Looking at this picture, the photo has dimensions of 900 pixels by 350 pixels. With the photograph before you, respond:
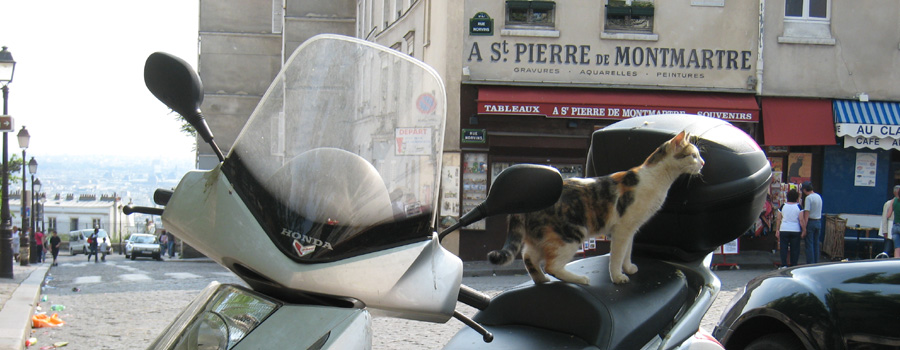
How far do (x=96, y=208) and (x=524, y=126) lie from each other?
10476 centimetres

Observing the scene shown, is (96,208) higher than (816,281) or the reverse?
the reverse

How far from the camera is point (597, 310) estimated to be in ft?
8.93

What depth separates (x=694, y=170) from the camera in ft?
10.5

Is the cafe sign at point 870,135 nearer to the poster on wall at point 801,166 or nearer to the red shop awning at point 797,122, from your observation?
the red shop awning at point 797,122

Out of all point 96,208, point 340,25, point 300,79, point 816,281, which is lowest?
point 96,208

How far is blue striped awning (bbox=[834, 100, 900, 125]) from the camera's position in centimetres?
1778

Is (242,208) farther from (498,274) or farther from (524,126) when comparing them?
(524,126)

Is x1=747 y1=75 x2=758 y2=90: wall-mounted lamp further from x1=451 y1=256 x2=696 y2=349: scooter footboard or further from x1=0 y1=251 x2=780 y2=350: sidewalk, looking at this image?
x1=451 y1=256 x2=696 y2=349: scooter footboard

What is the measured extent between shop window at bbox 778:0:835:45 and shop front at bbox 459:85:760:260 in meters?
1.85

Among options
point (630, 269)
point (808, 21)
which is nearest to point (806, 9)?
point (808, 21)

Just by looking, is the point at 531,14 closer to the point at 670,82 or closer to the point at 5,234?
the point at 670,82

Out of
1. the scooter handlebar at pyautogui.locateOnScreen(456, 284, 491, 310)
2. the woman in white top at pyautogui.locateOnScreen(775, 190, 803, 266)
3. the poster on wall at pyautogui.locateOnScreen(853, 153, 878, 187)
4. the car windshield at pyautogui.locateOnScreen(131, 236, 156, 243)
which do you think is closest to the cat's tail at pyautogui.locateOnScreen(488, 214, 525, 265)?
the scooter handlebar at pyautogui.locateOnScreen(456, 284, 491, 310)

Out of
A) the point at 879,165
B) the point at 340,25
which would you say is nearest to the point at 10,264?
the point at 879,165

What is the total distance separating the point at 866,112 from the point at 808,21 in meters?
2.38
